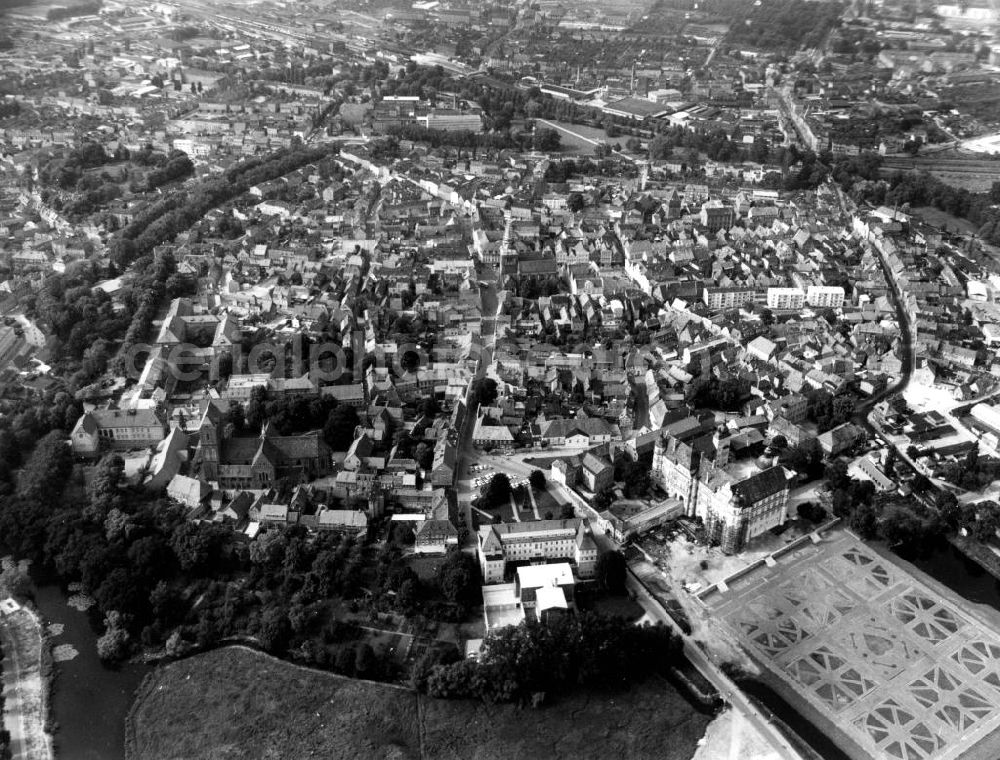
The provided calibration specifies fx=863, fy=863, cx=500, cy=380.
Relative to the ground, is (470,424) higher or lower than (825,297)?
lower

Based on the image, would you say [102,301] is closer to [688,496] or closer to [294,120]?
[688,496]

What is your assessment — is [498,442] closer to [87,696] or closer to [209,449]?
[209,449]

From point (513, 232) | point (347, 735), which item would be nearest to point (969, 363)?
point (513, 232)

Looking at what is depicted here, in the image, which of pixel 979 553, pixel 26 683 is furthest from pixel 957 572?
pixel 26 683

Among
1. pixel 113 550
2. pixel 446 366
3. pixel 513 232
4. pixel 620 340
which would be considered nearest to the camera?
pixel 113 550

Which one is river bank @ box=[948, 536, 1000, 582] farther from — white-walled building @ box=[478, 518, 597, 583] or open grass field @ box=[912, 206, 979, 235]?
open grass field @ box=[912, 206, 979, 235]

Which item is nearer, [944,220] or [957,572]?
[957,572]
